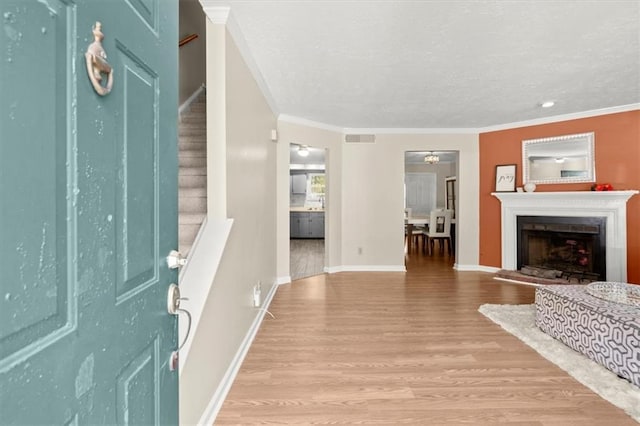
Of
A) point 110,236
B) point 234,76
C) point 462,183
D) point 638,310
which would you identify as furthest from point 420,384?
point 462,183

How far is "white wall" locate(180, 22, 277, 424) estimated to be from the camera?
158cm

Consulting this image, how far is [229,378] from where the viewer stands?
6.41 feet

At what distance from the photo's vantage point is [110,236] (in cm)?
63

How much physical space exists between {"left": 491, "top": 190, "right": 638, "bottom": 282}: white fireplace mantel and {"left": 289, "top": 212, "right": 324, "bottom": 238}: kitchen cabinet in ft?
17.2

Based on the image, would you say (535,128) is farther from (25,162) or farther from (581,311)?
(25,162)

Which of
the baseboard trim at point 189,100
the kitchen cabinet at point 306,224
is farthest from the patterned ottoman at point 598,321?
the kitchen cabinet at point 306,224

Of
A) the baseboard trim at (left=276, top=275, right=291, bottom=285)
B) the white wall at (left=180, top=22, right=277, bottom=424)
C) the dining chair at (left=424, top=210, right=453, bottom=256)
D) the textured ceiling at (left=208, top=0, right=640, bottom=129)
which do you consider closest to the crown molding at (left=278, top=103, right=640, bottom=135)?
the textured ceiling at (left=208, top=0, right=640, bottom=129)

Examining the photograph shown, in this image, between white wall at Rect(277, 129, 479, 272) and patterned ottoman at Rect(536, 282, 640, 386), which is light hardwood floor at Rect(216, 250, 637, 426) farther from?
white wall at Rect(277, 129, 479, 272)

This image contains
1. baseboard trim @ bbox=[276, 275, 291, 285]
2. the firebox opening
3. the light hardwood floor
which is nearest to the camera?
the light hardwood floor

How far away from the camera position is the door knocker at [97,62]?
553 mm

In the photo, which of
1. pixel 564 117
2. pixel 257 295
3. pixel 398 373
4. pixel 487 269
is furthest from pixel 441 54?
pixel 487 269

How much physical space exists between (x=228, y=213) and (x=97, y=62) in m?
1.47

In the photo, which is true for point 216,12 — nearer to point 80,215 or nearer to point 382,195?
Answer: point 80,215

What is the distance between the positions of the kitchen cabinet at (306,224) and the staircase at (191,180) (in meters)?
5.84
